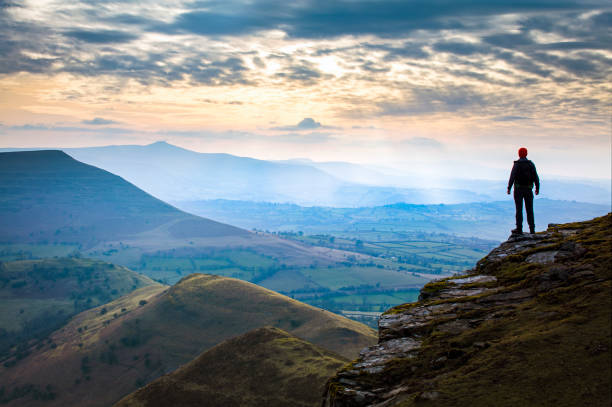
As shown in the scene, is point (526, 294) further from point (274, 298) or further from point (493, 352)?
point (274, 298)

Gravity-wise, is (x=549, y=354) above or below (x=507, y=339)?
above

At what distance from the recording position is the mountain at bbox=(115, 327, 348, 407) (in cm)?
7481

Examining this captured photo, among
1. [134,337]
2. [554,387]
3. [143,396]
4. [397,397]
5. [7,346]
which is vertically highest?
[554,387]

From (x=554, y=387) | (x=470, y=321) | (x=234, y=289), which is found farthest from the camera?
(x=234, y=289)

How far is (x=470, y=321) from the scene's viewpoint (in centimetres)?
2384

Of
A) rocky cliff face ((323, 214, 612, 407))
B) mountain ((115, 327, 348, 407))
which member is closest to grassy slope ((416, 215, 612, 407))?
rocky cliff face ((323, 214, 612, 407))

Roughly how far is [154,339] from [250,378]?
9181 cm

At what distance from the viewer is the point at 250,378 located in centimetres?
8144

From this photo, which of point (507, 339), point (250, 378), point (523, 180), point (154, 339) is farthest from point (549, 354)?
point (154, 339)

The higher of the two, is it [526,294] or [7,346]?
[526,294]

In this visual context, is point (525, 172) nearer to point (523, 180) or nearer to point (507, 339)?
point (523, 180)

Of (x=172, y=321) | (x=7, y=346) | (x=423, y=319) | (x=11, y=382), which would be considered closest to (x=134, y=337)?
(x=172, y=321)

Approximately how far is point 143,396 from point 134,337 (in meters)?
90.6

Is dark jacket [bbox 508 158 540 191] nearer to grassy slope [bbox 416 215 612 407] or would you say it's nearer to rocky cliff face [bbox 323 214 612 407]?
rocky cliff face [bbox 323 214 612 407]
